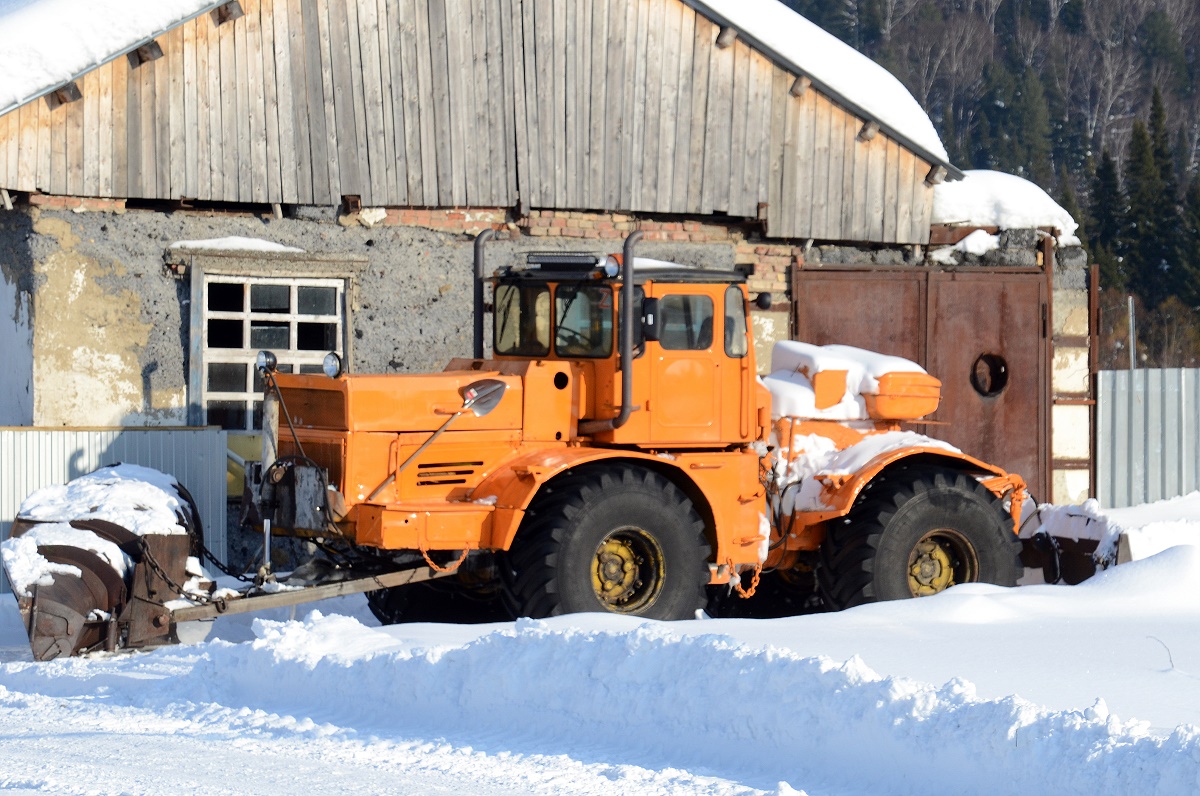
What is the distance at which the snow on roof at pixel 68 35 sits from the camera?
35.2ft

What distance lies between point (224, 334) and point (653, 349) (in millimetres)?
4304

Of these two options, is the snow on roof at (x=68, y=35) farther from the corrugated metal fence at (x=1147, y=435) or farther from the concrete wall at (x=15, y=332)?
the corrugated metal fence at (x=1147, y=435)

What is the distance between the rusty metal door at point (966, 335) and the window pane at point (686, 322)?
14.7 ft

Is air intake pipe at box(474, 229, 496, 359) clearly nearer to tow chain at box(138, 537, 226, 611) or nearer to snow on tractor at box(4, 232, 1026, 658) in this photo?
snow on tractor at box(4, 232, 1026, 658)

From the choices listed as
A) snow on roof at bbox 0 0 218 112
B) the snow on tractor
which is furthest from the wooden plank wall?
the snow on tractor

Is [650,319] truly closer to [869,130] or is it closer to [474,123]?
[474,123]

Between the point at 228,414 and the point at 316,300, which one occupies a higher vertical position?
the point at 316,300

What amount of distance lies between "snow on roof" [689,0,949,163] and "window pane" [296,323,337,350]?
3852 mm

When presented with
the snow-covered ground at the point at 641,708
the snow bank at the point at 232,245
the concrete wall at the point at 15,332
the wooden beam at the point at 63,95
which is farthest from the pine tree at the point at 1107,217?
the snow-covered ground at the point at 641,708

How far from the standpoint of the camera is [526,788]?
5.48 m

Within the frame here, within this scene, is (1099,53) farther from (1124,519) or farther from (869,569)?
(869,569)

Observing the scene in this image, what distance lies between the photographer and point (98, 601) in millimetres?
8156

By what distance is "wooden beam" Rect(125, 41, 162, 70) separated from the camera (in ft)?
37.1

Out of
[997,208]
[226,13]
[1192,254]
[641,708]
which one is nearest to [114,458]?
[226,13]
